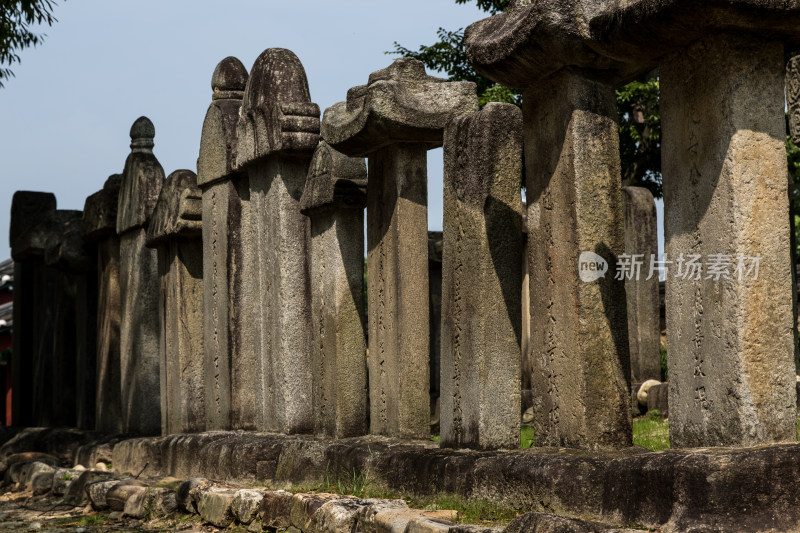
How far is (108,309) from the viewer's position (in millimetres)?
11922

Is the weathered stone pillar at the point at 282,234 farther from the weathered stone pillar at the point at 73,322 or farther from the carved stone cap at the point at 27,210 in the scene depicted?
the carved stone cap at the point at 27,210

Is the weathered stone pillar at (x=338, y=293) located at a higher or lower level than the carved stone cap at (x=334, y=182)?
lower

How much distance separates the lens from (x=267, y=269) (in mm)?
8656

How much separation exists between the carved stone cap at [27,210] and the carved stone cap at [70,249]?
1.09 metres

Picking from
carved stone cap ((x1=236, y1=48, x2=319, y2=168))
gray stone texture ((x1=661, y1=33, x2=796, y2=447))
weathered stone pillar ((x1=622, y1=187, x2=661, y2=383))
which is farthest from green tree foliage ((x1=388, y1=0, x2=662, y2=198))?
gray stone texture ((x1=661, y1=33, x2=796, y2=447))

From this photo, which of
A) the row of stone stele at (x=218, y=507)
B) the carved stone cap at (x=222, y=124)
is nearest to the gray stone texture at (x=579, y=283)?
the row of stone stele at (x=218, y=507)

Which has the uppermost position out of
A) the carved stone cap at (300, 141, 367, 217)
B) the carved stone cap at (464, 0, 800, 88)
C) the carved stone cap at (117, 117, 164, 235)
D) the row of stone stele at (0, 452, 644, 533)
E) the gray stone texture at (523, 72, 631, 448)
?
the carved stone cap at (117, 117, 164, 235)

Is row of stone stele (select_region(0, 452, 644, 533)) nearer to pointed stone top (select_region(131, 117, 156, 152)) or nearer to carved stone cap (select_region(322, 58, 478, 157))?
carved stone cap (select_region(322, 58, 478, 157))

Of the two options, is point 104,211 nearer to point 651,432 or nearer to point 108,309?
point 108,309

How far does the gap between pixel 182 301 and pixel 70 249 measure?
2.95m

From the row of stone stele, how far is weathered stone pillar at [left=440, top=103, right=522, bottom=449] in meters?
0.71

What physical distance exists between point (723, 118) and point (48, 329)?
1046cm

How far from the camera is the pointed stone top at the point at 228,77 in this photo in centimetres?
957

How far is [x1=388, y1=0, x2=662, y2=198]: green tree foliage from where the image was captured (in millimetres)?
17438
